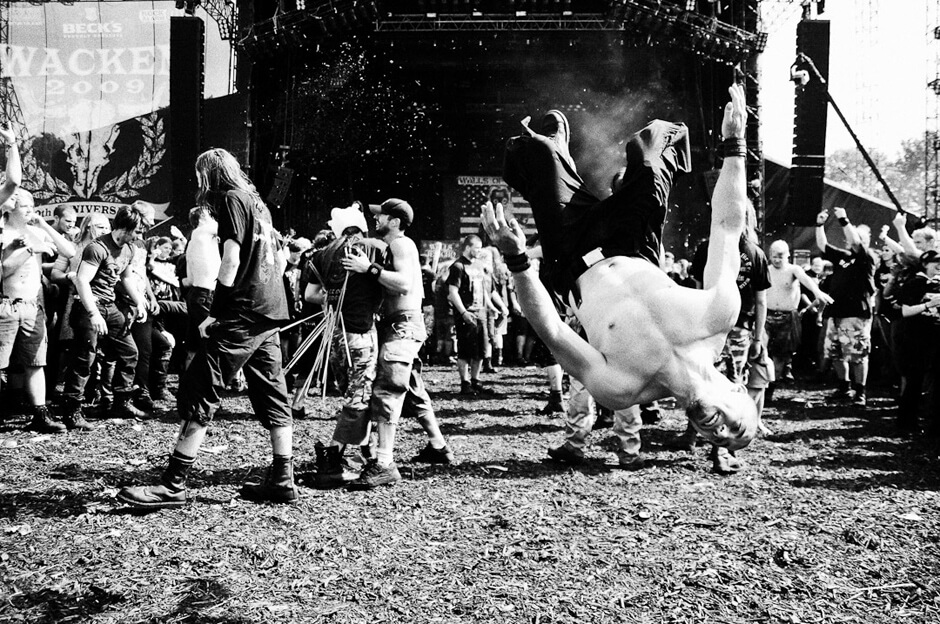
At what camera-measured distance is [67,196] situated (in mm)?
20016

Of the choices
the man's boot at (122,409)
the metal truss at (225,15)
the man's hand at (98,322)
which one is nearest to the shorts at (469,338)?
the man's boot at (122,409)

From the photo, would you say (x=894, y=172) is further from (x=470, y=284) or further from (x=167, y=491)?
(x=167, y=491)

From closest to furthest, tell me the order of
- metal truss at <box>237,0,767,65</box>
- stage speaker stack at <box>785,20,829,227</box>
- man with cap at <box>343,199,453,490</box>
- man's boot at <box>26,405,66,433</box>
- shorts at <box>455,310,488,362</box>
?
man with cap at <box>343,199,453,490</box>, man's boot at <box>26,405,66,433</box>, shorts at <box>455,310,488,362</box>, metal truss at <box>237,0,767,65</box>, stage speaker stack at <box>785,20,829,227</box>

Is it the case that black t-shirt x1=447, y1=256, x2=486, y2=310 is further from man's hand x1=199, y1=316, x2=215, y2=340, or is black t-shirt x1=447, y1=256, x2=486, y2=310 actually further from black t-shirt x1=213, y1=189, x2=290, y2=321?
man's hand x1=199, y1=316, x2=215, y2=340

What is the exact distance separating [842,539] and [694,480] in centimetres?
140

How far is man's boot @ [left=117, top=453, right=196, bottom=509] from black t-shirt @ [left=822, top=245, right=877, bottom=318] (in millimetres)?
8310

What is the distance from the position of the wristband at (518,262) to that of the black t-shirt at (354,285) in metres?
2.84

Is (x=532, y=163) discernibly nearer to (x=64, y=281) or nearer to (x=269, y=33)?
(x=64, y=281)

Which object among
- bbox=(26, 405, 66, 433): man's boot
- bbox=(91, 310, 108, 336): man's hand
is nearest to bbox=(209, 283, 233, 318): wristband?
bbox=(91, 310, 108, 336): man's hand

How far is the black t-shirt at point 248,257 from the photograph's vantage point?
4531 millimetres

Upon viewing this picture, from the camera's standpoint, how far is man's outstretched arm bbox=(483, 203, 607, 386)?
2518 mm

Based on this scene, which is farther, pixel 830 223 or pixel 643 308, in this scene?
pixel 830 223

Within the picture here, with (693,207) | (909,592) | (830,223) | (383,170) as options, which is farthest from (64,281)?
(830,223)

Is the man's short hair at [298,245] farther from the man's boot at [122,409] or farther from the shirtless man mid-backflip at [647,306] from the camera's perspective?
the shirtless man mid-backflip at [647,306]
